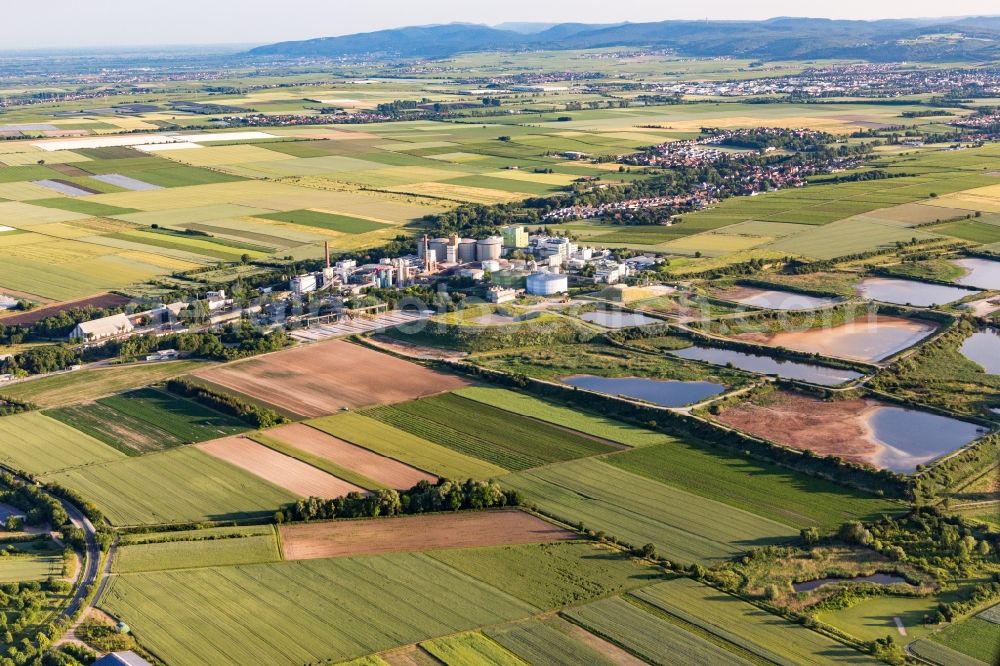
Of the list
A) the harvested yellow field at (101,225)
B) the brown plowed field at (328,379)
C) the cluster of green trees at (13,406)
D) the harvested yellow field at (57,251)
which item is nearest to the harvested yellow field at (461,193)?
the harvested yellow field at (101,225)

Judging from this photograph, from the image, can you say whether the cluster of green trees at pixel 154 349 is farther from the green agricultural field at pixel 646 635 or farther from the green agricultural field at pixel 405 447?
the green agricultural field at pixel 646 635

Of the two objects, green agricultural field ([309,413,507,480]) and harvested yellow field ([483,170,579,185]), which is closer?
green agricultural field ([309,413,507,480])

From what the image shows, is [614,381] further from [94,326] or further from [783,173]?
[783,173]

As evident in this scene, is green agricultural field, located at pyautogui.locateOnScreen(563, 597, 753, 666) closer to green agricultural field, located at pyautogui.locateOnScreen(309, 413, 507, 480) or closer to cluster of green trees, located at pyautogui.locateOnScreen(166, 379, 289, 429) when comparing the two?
green agricultural field, located at pyautogui.locateOnScreen(309, 413, 507, 480)

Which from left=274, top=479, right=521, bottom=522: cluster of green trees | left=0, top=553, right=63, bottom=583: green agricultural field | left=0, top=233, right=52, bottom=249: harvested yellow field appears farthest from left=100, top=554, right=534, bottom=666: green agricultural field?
left=0, top=233, right=52, bottom=249: harvested yellow field

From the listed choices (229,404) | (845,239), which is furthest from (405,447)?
(845,239)

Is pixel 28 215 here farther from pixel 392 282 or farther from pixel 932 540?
pixel 932 540
